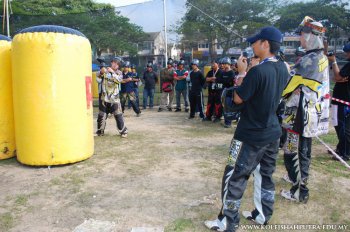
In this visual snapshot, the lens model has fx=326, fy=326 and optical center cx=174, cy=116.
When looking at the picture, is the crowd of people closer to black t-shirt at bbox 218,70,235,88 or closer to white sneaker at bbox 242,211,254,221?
white sneaker at bbox 242,211,254,221

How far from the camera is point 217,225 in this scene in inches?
130

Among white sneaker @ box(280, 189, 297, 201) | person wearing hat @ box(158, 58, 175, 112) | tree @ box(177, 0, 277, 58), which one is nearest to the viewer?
white sneaker @ box(280, 189, 297, 201)

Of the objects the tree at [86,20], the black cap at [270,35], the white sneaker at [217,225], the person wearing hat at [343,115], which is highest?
the tree at [86,20]

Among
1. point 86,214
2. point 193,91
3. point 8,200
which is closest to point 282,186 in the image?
point 86,214

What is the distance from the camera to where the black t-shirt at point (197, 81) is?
1048cm


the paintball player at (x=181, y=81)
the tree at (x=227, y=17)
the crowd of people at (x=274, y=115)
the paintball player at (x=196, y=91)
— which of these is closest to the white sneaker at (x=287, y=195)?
the crowd of people at (x=274, y=115)

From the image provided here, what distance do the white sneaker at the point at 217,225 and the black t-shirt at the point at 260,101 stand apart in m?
0.88

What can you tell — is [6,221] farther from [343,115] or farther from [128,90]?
[128,90]

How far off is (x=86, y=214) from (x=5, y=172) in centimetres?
225

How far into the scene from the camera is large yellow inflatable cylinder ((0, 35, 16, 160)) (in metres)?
5.55

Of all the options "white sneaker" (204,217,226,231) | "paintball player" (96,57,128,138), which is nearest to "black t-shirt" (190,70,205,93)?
"paintball player" (96,57,128,138)

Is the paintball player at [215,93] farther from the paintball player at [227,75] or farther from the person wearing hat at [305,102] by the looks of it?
the person wearing hat at [305,102]

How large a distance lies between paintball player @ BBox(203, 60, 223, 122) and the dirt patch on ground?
3.04 m

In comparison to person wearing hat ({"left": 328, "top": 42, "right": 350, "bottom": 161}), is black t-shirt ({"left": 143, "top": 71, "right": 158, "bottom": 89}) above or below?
above
